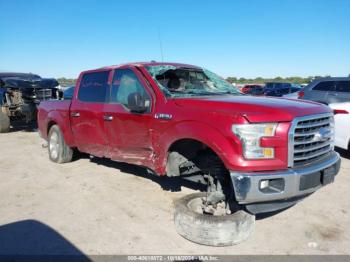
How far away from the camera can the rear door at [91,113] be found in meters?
5.18

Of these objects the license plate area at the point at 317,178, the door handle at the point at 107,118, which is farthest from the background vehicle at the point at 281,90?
the license plate area at the point at 317,178

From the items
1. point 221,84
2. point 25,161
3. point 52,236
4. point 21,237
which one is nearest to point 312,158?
point 221,84

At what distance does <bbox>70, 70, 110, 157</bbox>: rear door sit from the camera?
5.18m

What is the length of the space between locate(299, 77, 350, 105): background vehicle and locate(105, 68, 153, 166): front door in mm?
6516

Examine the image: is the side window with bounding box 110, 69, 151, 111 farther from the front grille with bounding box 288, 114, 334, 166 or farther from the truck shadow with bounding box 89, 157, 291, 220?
the front grille with bounding box 288, 114, 334, 166

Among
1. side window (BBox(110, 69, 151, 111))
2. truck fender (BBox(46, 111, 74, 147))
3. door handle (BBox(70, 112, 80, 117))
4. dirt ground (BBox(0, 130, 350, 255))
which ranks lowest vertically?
dirt ground (BBox(0, 130, 350, 255))

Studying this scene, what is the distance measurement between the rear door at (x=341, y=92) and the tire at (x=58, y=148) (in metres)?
7.17

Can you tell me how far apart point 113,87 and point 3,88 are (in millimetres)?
8076

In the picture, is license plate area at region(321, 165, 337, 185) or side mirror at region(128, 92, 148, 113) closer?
license plate area at region(321, 165, 337, 185)

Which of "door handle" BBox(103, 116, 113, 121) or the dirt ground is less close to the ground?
"door handle" BBox(103, 116, 113, 121)

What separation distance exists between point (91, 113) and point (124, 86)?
0.89m

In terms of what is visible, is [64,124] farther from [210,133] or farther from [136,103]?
[210,133]

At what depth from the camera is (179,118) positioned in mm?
3744

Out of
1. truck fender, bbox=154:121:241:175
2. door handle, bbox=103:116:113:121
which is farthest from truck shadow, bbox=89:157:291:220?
door handle, bbox=103:116:113:121
